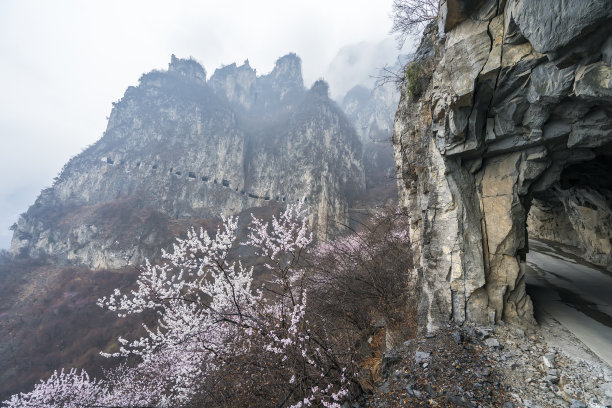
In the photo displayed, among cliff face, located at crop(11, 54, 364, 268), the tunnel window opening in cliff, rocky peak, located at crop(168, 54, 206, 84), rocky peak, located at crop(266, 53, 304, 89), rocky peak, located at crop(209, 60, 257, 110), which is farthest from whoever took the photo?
rocky peak, located at crop(266, 53, 304, 89)

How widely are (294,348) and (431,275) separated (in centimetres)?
377

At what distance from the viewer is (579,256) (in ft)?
41.3

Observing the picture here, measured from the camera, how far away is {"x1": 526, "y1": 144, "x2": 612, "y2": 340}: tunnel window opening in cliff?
5734 mm

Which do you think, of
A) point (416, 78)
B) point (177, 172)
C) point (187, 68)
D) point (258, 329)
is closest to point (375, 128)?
point (177, 172)

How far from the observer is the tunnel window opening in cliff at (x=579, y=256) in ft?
18.8

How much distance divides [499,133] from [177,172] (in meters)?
62.3

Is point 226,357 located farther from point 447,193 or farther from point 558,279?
point 558,279

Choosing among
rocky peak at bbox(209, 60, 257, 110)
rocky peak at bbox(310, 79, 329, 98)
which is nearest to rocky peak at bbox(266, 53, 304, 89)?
rocky peak at bbox(209, 60, 257, 110)

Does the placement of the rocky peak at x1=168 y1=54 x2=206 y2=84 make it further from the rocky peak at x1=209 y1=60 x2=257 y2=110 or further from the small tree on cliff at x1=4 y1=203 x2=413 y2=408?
the small tree on cliff at x1=4 y1=203 x2=413 y2=408

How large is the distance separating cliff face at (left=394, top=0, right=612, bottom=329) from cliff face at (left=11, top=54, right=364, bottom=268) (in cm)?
3077

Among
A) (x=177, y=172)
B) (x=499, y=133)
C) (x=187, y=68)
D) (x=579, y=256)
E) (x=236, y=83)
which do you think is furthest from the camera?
(x=236, y=83)

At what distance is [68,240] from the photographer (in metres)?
45.5

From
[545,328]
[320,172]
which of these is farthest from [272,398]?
[320,172]

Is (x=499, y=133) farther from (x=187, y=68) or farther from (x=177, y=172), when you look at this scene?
(x=187, y=68)
